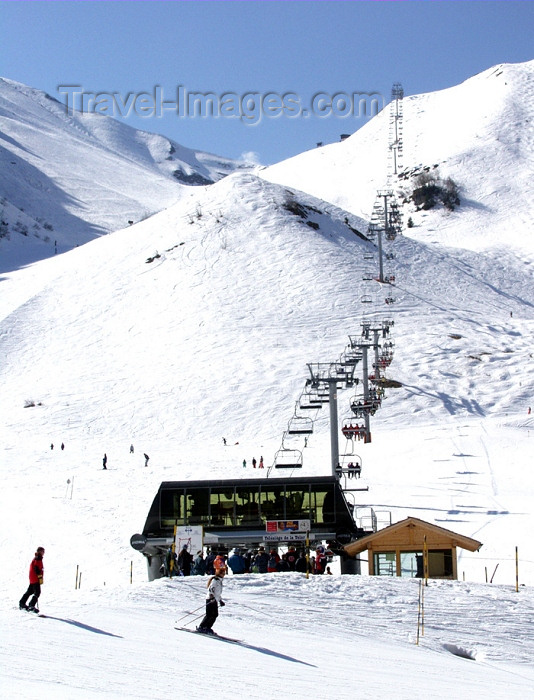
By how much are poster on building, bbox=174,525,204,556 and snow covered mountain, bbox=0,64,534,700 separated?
1.87 metres

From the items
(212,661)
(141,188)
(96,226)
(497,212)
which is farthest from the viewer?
(141,188)

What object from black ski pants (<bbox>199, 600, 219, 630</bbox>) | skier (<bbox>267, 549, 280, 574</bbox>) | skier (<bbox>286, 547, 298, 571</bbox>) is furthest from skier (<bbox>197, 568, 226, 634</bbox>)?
skier (<bbox>286, 547, 298, 571</bbox>)

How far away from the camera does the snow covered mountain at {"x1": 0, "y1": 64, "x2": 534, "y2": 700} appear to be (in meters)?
12.2

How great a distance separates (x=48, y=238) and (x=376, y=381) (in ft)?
298

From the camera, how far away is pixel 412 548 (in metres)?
18.0

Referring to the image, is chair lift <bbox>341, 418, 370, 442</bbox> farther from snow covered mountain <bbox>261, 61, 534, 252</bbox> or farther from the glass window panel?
snow covered mountain <bbox>261, 61, 534, 252</bbox>

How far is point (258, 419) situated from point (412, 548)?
118ft

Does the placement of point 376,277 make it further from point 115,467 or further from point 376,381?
point 115,467

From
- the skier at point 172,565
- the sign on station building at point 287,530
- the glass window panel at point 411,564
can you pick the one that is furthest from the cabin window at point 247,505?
the glass window panel at point 411,564

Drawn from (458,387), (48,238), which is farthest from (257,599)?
(48,238)

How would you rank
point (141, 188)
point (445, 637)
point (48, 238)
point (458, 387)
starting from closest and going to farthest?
point (445, 637), point (458, 387), point (48, 238), point (141, 188)

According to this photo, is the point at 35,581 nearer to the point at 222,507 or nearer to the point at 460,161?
the point at 222,507

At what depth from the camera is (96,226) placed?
14738 centimetres

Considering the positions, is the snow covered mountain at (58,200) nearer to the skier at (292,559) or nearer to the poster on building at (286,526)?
the poster on building at (286,526)
